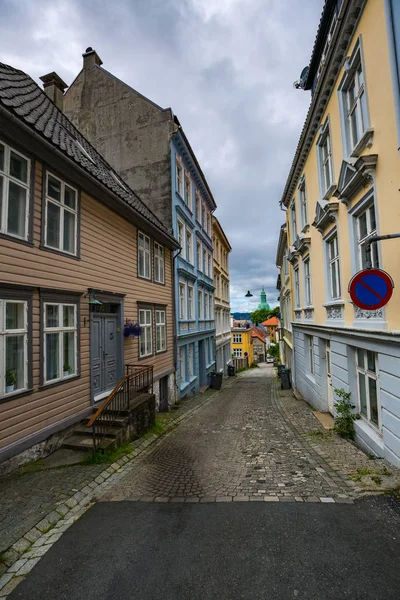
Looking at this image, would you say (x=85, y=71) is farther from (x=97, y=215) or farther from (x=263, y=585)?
(x=263, y=585)

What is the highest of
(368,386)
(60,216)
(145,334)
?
(60,216)

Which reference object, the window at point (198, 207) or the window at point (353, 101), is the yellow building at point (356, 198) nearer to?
the window at point (353, 101)

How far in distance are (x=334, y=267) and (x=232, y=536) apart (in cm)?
776

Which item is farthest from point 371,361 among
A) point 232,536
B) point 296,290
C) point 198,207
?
point 198,207

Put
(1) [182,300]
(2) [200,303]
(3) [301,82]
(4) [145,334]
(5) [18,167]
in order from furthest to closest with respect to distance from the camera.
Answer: (2) [200,303], (1) [182,300], (3) [301,82], (4) [145,334], (5) [18,167]

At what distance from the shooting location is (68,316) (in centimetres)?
720

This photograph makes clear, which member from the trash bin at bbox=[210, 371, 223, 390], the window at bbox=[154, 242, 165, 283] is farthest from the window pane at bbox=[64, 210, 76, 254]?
the trash bin at bbox=[210, 371, 223, 390]

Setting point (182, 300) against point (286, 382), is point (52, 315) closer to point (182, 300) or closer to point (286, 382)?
point (182, 300)

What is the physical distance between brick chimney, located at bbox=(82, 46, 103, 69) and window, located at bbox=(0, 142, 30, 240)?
14.0 metres

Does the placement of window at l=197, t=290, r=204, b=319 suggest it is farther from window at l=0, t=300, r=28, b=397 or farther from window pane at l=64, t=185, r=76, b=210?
window at l=0, t=300, r=28, b=397

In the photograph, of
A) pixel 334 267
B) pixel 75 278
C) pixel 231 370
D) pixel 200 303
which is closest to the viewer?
pixel 75 278

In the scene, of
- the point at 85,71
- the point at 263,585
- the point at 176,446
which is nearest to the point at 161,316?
the point at 176,446

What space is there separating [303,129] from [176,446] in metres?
10.8

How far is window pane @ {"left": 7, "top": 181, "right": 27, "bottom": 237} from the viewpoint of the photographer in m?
5.68
